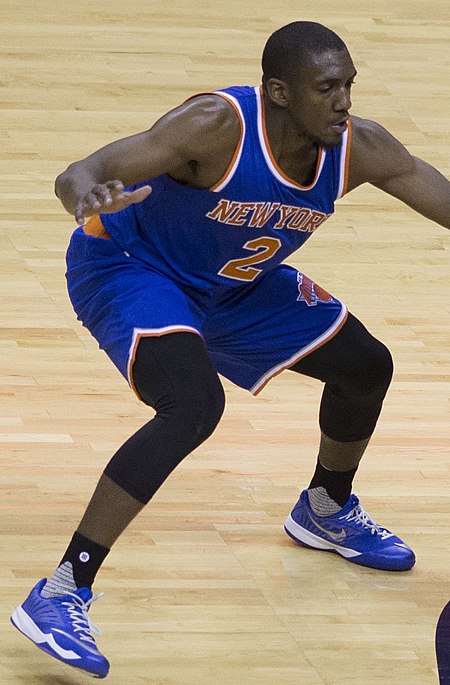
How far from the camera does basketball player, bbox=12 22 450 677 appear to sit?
2.89 m

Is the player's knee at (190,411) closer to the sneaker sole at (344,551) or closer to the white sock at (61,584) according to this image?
the white sock at (61,584)

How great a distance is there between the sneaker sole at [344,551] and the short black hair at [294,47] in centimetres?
103

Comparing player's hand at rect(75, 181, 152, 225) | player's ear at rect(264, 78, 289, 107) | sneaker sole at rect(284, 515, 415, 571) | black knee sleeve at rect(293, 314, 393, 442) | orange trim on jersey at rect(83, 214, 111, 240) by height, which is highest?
player's ear at rect(264, 78, 289, 107)

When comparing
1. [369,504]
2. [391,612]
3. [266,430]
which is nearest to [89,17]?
[266,430]

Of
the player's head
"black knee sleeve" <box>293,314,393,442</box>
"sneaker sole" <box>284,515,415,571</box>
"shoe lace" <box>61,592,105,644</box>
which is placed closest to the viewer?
"shoe lace" <box>61,592,105,644</box>

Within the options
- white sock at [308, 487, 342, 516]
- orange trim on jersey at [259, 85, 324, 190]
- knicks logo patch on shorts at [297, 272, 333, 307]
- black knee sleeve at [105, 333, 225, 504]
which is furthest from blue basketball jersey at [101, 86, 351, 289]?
white sock at [308, 487, 342, 516]

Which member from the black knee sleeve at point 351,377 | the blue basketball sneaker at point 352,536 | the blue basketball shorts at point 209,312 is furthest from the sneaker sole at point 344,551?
the blue basketball shorts at point 209,312

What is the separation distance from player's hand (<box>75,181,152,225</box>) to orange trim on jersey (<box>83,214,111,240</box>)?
0.40 meters

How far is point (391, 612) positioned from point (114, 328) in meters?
0.82

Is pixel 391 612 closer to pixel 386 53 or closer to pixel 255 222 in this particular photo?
pixel 255 222

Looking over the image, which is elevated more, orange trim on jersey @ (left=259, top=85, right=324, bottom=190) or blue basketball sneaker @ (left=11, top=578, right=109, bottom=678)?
orange trim on jersey @ (left=259, top=85, right=324, bottom=190)

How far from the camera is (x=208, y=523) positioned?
141 inches

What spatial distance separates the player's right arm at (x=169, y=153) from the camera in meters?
2.88

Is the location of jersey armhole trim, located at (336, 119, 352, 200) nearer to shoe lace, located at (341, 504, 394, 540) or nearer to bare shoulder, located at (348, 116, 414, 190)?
bare shoulder, located at (348, 116, 414, 190)
